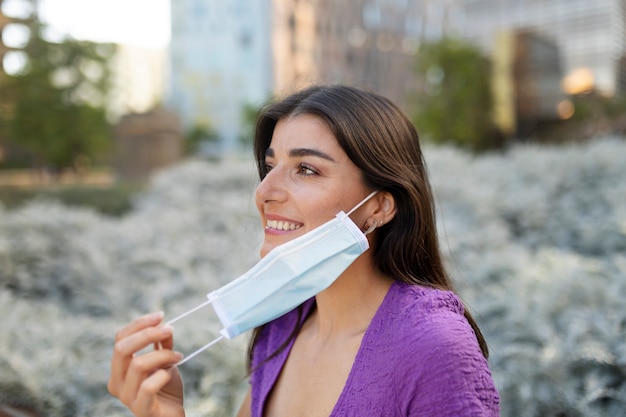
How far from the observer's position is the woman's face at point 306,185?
1.58 metres

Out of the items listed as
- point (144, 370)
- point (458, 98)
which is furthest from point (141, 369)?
point (458, 98)

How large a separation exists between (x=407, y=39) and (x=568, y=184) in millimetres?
78832

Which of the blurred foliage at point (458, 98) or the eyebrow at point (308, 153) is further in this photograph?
the blurred foliage at point (458, 98)

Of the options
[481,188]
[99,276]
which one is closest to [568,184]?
[481,188]

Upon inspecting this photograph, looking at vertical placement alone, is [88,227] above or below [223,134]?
above

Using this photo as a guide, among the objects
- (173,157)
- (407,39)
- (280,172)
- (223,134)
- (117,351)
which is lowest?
(223,134)

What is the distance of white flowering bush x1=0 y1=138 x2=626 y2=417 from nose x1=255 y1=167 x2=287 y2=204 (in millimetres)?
1021

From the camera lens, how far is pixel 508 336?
9.11 feet

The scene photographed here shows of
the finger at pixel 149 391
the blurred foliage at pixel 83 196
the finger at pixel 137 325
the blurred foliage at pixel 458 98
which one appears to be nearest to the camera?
the finger at pixel 149 391

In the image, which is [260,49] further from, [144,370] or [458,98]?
[144,370]

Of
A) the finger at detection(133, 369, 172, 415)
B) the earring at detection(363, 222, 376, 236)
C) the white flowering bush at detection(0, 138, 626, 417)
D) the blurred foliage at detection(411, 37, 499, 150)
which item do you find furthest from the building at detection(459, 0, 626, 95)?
the finger at detection(133, 369, 172, 415)

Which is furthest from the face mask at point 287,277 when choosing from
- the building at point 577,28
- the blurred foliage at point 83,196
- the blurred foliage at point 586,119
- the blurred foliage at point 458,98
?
the blurred foliage at point 458,98

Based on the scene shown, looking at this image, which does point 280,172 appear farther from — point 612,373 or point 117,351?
point 612,373

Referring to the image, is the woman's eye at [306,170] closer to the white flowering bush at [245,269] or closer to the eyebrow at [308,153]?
the eyebrow at [308,153]
